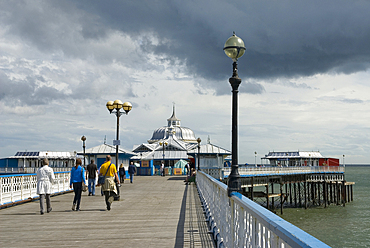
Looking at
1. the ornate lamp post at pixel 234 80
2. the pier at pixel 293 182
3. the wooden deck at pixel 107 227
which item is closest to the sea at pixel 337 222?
the pier at pixel 293 182

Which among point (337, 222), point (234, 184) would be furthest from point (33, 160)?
point (234, 184)

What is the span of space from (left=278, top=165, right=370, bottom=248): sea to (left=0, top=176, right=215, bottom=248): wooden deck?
16448 mm

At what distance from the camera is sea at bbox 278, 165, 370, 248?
84.7 ft

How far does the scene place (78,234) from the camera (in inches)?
314

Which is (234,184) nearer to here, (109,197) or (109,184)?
(109,184)

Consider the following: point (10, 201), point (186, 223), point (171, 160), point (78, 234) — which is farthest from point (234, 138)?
point (171, 160)

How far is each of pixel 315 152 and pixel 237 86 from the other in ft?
284

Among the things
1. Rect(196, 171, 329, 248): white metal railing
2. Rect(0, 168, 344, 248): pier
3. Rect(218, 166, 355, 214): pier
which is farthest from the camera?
Rect(218, 166, 355, 214): pier

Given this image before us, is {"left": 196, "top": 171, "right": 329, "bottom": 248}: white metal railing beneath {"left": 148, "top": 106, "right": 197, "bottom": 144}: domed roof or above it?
beneath

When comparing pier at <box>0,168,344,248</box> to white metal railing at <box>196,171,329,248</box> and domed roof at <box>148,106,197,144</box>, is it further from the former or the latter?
domed roof at <box>148,106,197,144</box>

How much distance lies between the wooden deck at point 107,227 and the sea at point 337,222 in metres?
16.4

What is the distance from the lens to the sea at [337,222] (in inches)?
1017

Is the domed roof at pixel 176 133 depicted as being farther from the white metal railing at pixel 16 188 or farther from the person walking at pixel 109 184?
the person walking at pixel 109 184

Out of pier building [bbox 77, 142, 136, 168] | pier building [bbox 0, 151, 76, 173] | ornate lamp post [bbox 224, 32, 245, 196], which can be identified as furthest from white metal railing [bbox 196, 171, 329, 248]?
pier building [bbox 0, 151, 76, 173]
